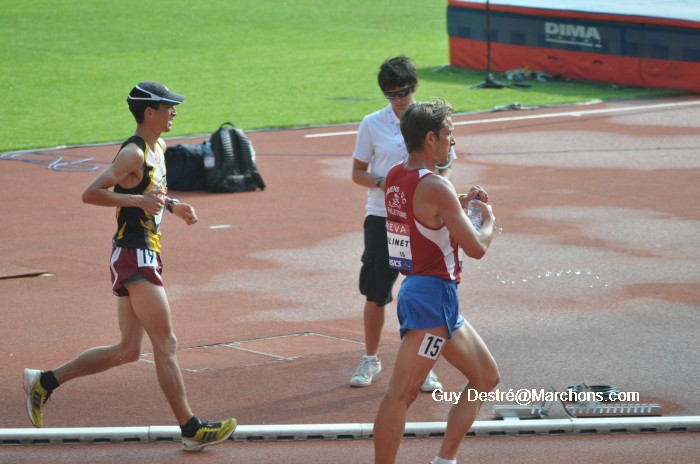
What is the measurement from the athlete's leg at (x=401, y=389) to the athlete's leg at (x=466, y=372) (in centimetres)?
13

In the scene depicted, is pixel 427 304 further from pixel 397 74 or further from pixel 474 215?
A: pixel 397 74

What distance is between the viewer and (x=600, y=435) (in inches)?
280

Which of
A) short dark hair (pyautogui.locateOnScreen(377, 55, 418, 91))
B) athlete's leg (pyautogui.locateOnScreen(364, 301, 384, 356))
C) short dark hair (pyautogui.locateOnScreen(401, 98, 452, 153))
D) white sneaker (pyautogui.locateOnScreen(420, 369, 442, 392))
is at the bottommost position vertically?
white sneaker (pyautogui.locateOnScreen(420, 369, 442, 392))

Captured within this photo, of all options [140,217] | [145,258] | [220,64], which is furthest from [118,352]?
[220,64]

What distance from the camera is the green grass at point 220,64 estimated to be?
23.5 m

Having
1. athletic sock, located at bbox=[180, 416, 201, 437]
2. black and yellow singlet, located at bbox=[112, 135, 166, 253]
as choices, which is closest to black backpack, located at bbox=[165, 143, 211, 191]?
black and yellow singlet, located at bbox=[112, 135, 166, 253]

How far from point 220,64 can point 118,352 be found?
1036 inches

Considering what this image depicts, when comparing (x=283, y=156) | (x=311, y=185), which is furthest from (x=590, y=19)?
(x=311, y=185)

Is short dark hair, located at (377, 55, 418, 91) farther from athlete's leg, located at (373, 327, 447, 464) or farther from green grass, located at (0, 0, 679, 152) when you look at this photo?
green grass, located at (0, 0, 679, 152)

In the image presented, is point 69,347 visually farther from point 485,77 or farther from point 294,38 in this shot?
point 294,38

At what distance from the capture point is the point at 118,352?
7.10 metres

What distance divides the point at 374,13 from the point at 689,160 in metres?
28.9

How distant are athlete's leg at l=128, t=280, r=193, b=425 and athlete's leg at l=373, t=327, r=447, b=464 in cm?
134

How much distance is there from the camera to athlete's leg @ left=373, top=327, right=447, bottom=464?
6.00 m
